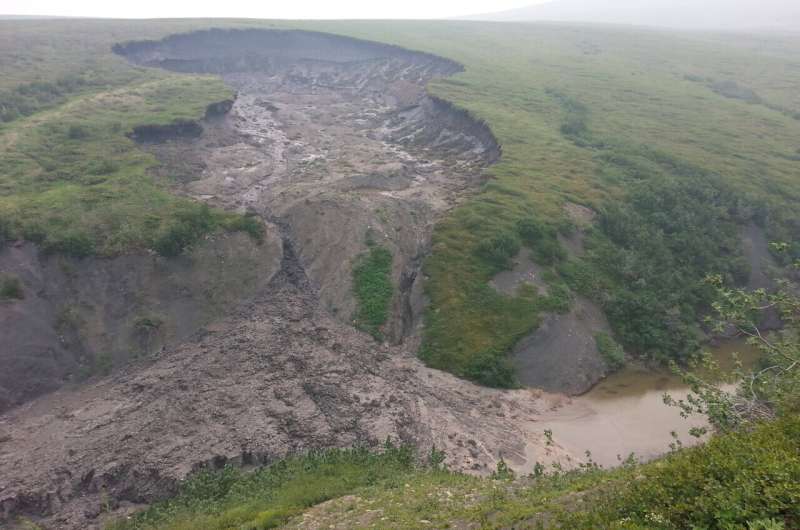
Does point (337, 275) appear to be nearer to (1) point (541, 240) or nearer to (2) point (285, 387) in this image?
(2) point (285, 387)

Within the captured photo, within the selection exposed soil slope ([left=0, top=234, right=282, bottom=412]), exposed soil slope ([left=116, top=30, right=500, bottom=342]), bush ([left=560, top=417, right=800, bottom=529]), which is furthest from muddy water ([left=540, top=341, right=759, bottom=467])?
exposed soil slope ([left=0, top=234, right=282, bottom=412])

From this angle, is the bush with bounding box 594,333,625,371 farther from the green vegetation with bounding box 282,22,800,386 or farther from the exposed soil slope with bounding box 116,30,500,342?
the exposed soil slope with bounding box 116,30,500,342

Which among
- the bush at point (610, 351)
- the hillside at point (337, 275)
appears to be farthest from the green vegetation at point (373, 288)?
the bush at point (610, 351)

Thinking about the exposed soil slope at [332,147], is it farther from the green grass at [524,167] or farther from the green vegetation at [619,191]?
the green vegetation at [619,191]

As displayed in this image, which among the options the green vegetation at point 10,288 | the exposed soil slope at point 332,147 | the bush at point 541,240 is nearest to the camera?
the green vegetation at point 10,288

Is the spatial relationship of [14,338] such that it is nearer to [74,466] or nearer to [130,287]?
[130,287]

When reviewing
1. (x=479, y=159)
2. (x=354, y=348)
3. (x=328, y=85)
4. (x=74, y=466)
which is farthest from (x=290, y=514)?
(x=328, y=85)
